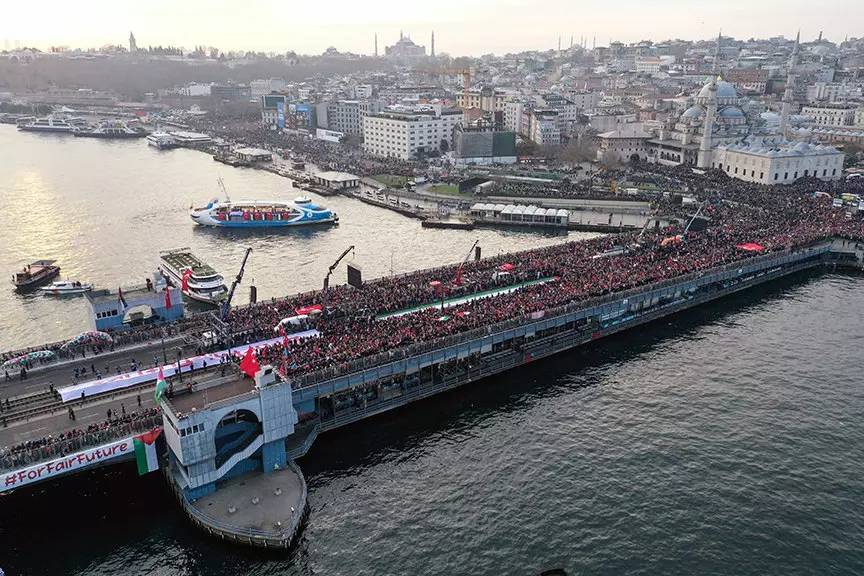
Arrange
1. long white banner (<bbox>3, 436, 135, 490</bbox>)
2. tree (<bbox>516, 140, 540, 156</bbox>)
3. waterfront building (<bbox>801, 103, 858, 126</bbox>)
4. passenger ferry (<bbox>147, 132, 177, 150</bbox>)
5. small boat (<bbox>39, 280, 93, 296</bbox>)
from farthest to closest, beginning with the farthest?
1. passenger ferry (<bbox>147, 132, 177, 150</bbox>)
2. waterfront building (<bbox>801, 103, 858, 126</bbox>)
3. tree (<bbox>516, 140, 540, 156</bbox>)
4. small boat (<bbox>39, 280, 93, 296</bbox>)
5. long white banner (<bbox>3, 436, 135, 490</bbox>)

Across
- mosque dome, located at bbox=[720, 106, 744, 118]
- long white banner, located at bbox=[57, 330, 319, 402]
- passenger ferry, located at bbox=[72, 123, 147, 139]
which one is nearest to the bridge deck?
long white banner, located at bbox=[57, 330, 319, 402]

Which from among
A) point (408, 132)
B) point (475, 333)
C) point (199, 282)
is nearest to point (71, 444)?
point (475, 333)

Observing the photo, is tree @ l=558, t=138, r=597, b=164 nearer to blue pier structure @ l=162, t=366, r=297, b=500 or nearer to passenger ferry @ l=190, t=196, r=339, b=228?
passenger ferry @ l=190, t=196, r=339, b=228

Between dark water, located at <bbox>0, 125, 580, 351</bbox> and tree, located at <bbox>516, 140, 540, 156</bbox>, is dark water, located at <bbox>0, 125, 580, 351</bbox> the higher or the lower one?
the lower one

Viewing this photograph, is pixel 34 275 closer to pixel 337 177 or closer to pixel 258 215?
pixel 258 215

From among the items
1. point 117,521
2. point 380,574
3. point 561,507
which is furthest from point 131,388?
point 561,507

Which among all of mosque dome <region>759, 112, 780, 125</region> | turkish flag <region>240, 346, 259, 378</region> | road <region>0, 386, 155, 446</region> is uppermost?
Result: mosque dome <region>759, 112, 780, 125</region>

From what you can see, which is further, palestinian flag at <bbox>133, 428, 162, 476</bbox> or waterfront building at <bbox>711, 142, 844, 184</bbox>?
waterfront building at <bbox>711, 142, 844, 184</bbox>

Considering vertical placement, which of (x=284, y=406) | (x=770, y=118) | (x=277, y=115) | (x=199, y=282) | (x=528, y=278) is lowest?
(x=199, y=282)

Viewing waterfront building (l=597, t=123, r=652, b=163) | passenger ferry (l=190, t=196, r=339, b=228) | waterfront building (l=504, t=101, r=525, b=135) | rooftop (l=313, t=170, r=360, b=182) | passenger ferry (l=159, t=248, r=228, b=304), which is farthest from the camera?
waterfront building (l=504, t=101, r=525, b=135)
